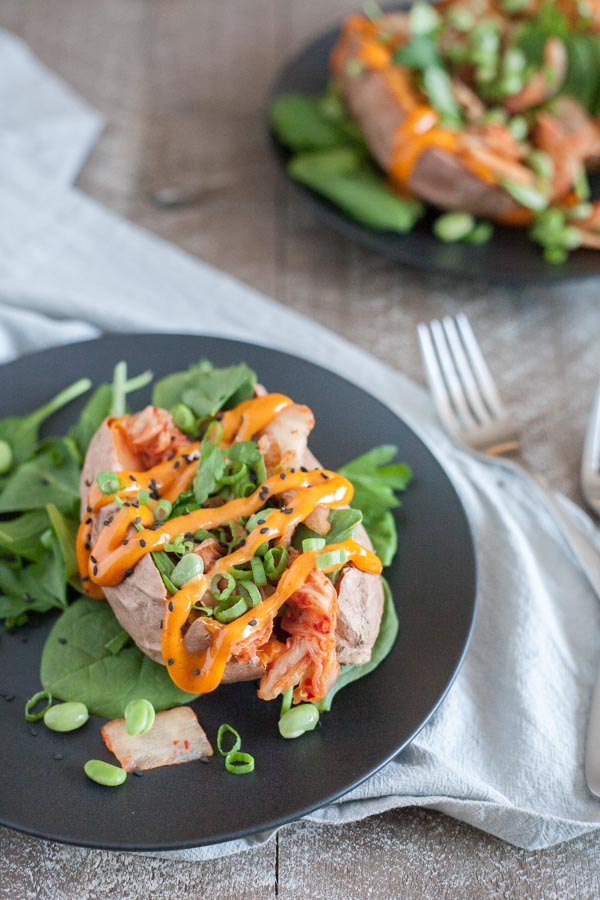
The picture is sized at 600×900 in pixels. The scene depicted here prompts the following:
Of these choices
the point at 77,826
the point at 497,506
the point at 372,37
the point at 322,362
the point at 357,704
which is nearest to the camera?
the point at 77,826

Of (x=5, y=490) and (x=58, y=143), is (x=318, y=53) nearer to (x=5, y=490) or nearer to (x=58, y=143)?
Answer: (x=58, y=143)

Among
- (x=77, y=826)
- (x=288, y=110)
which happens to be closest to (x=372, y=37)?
(x=288, y=110)

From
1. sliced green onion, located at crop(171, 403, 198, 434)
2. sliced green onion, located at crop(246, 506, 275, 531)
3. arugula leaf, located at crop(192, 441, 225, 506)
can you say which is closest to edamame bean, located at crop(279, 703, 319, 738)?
sliced green onion, located at crop(246, 506, 275, 531)

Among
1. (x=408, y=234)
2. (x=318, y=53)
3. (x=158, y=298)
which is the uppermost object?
(x=318, y=53)

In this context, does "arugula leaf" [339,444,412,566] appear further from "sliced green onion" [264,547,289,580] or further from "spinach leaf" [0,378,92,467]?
"spinach leaf" [0,378,92,467]

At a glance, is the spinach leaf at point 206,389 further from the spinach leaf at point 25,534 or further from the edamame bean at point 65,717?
the edamame bean at point 65,717

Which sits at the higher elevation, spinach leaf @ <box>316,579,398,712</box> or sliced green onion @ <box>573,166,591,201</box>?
sliced green onion @ <box>573,166,591,201</box>
